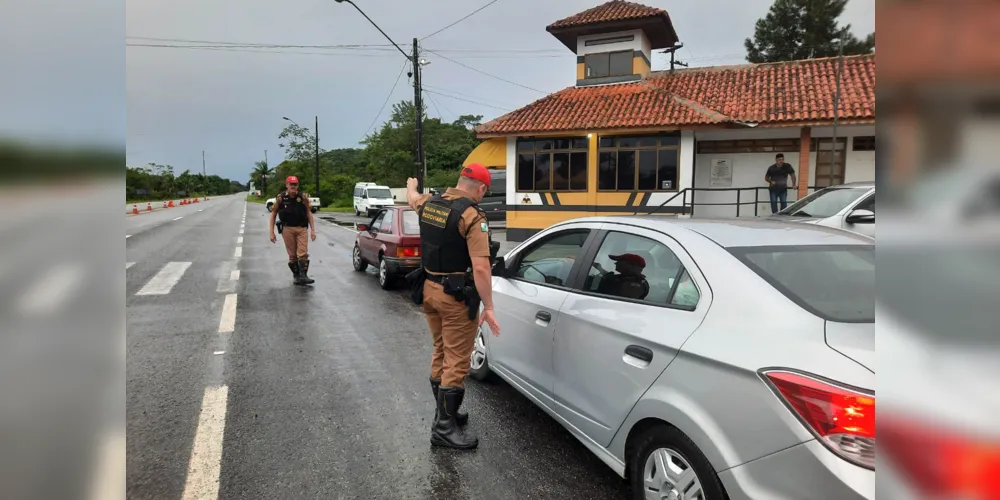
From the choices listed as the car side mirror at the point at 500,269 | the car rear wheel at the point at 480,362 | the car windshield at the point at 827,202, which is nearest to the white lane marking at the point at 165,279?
the car rear wheel at the point at 480,362

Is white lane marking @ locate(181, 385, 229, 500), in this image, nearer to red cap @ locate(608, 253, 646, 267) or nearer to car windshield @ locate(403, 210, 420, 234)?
red cap @ locate(608, 253, 646, 267)

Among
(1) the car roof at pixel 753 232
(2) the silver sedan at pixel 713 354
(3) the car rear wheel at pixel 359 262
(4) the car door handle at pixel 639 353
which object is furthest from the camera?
(3) the car rear wheel at pixel 359 262

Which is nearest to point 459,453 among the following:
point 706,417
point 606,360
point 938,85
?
point 606,360

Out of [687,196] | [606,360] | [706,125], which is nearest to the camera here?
[606,360]

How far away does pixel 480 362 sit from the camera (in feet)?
16.0

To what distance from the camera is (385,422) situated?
407 centimetres

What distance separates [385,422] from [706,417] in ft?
8.11

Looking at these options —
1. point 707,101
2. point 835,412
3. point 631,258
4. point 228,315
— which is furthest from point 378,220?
point 707,101

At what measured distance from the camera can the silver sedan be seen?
1992 mm

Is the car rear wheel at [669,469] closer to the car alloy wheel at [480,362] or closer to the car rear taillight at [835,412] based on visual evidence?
the car rear taillight at [835,412]

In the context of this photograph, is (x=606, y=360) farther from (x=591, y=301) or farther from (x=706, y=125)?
(x=706, y=125)

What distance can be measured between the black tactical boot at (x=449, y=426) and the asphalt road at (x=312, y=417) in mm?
62

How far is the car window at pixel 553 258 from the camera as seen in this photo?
3781mm

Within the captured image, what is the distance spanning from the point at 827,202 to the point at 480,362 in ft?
19.8
